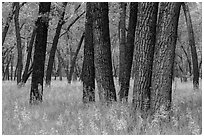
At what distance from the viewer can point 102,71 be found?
31.5 feet

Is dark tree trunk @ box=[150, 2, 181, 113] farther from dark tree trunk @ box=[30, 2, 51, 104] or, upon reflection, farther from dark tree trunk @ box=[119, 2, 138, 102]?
dark tree trunk @ box=[30, 2, 51, 104]

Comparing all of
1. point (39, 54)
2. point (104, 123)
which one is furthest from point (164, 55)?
point (39, 54)

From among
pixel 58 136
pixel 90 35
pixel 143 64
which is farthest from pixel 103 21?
pixel 58 136

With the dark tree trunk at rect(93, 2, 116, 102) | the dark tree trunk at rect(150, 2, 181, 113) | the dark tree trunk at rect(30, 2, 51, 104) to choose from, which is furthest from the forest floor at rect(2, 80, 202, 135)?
the dark tree trunk at rect(30, 2, 51, 104)

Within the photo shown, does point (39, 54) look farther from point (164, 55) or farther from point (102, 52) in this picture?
point (164, 55)

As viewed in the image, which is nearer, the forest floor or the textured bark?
the forest floor

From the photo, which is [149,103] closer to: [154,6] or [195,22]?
[154,6]

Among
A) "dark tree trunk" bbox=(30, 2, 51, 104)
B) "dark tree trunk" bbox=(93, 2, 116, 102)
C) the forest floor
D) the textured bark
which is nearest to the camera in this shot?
the forest floor

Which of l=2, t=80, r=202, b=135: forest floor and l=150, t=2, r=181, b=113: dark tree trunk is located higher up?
l=150, t=2, r=181, b=113: dark tree trunk

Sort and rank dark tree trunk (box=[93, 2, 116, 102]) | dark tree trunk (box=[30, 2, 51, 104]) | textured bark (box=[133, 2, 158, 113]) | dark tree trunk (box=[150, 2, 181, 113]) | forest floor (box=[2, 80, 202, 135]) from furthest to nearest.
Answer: dark tree trunk (box=[30, 2, 51, 104]) < dark tree trunk (box=[93, 2, 116, 102]) < textured bark (box=[133, 2, 158, 113]) < dark tree trunk (box=[150, 2, 181, 113]) < forest floor (box=[2, 80, 202, 135])

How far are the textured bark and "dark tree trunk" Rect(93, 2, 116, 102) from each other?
1.40 meters

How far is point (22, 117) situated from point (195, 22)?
25.7 meters

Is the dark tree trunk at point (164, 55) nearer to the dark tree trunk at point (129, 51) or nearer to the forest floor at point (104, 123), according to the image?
the forest floor at point (104, 123)

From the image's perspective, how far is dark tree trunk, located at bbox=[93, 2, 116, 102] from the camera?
9.48m
